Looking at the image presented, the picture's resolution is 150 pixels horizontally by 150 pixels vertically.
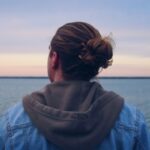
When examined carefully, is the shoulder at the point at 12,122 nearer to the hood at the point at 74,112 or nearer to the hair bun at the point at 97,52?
the hood at the point at 74,112

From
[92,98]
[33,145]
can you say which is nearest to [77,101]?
[92,98]

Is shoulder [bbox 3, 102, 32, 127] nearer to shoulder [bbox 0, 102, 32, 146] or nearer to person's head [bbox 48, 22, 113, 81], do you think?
shoulder [bbox 0, 102, 32, 146]

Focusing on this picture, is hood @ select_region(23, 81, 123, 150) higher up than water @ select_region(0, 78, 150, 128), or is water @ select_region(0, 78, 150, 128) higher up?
hood @ select_region(23, 81, 123, 150)

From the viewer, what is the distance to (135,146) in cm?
351

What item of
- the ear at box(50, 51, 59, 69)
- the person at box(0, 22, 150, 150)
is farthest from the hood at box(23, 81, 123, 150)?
the ear at box(50, 51, 59, 69)

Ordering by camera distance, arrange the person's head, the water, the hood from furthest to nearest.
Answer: the water, the person's head, the hood

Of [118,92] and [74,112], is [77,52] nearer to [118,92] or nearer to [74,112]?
[74,112]

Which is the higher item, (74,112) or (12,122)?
(74,112)

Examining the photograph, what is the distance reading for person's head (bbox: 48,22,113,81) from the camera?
11.3ft

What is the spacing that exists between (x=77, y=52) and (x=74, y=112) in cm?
37

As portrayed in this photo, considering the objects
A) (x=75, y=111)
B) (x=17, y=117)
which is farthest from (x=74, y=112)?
(x=17, y=117)

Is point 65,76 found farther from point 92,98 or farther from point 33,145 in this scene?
point 33,145

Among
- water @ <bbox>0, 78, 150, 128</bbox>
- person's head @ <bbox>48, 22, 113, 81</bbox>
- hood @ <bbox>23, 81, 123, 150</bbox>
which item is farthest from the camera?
water @ <bbox>0, 78, 150, 128</bbox>

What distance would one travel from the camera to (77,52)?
3.46 metres
